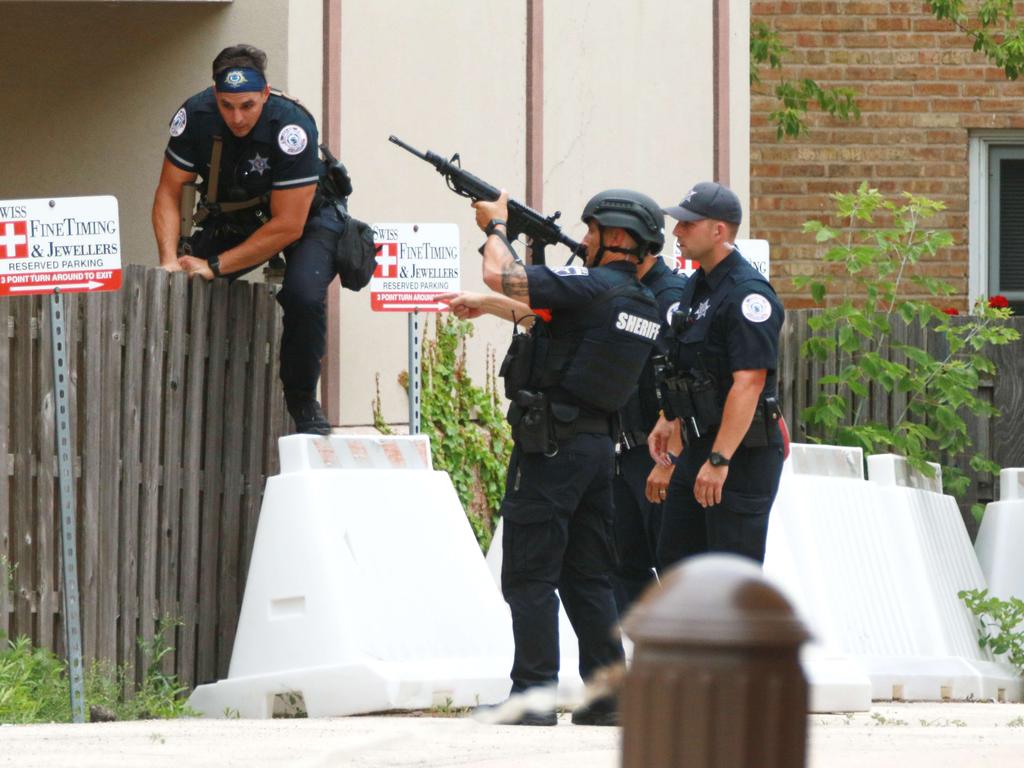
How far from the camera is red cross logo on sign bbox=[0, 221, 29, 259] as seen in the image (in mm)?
6941

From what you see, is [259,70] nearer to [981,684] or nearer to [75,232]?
[75,232]

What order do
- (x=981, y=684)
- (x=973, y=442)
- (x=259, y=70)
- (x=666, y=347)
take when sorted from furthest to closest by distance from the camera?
(x=973, y=442), (x=981, y=684), (x=259, y=70), (x=666, y=347)

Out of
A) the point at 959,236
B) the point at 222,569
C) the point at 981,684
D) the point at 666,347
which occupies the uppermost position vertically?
the point at 959,236

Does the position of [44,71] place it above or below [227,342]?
above

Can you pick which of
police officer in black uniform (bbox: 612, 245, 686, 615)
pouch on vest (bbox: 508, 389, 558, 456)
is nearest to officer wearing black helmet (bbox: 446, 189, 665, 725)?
pouch on vest (bbox: 508, 389, 558, 456)

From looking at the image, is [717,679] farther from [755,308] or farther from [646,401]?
[646,401]

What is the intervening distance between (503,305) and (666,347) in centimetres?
82

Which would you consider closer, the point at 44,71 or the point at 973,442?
the point at 44,71

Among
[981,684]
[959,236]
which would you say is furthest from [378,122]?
[959,236]

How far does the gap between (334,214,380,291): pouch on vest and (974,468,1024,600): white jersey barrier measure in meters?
3.98

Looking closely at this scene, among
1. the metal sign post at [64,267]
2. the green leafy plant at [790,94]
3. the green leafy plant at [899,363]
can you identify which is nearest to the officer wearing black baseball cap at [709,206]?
the metal sign post at [64,267]

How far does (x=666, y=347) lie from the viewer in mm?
7281

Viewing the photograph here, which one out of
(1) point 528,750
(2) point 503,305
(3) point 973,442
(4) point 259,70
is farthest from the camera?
(3) point 973,442

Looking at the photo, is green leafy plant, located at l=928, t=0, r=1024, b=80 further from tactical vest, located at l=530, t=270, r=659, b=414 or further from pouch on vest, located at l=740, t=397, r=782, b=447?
tactical vest, located at l=530, t=270, r=659, b=414
